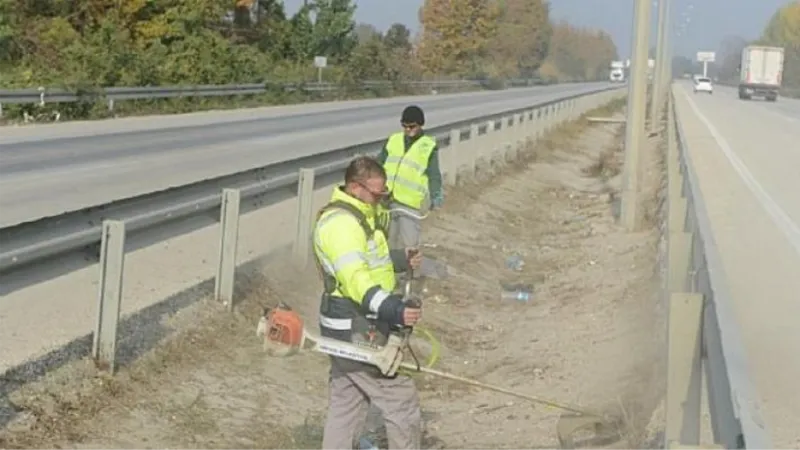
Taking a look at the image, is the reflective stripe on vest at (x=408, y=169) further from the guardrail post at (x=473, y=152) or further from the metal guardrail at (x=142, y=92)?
the metal guardrail at (x=142, y=92)

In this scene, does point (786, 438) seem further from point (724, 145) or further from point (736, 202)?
point (724, 145)

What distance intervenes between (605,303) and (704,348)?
9.01m

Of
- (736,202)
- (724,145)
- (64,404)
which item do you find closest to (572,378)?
(64,404)

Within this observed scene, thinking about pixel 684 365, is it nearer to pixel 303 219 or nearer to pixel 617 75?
pixel 303 219

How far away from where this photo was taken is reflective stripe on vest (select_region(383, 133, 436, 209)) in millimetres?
11188

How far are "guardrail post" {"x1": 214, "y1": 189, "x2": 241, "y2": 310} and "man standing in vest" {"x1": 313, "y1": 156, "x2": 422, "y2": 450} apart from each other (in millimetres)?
3273

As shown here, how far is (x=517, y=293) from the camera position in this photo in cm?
A: 1490

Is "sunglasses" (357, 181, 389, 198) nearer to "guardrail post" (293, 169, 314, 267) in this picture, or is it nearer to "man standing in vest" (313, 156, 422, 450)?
"man standing in vest" (313, 156, 422, 450)

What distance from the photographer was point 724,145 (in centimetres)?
3719

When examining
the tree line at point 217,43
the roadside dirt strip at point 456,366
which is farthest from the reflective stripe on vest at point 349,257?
the tree line at point 217,43

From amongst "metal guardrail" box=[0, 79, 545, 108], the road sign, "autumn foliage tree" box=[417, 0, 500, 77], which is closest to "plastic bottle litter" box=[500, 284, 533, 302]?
"metal guardrail" box=[0, 79, 545, 108]

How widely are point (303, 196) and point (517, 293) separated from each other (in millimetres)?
3634

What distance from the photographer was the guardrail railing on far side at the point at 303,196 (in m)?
7.77

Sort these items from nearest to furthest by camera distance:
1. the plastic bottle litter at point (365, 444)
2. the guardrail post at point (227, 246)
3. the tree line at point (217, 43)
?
the plastic bottle litter at point (365, 444) → the guardrail post at point (227, 246) → the tree line at point (217, 43)
